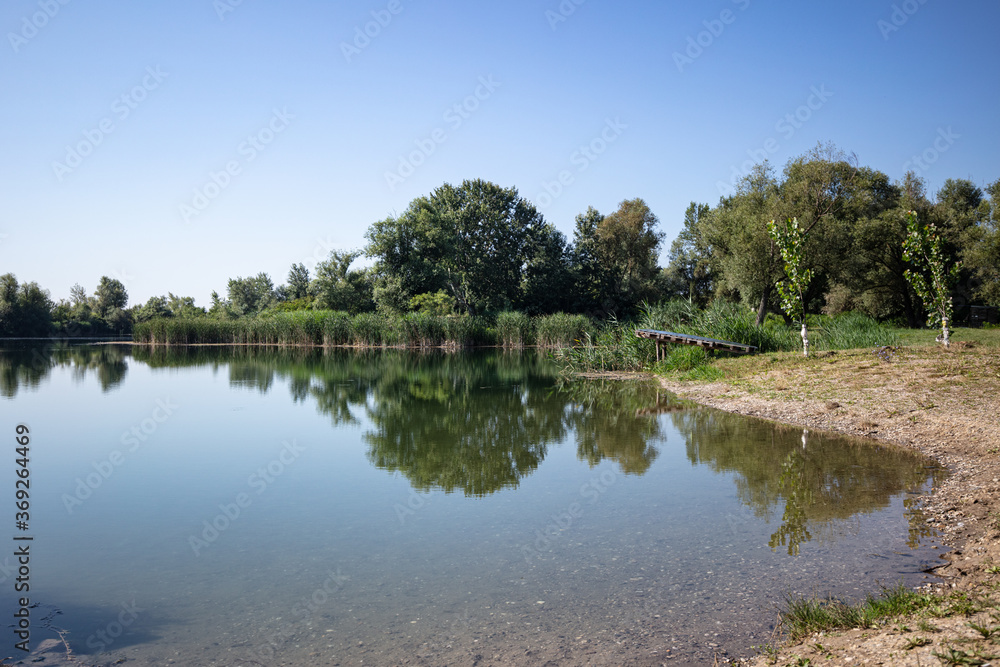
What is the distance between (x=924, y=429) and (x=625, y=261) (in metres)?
51.8

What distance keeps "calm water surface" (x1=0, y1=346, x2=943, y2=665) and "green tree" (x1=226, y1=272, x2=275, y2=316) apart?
66.4 m

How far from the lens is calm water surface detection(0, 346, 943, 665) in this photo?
15.6ft

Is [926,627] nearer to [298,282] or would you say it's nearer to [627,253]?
[627,253]

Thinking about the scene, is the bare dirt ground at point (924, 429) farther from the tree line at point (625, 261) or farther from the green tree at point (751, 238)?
the green tree at point (751, 238)

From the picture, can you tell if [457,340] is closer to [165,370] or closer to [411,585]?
[165,370]

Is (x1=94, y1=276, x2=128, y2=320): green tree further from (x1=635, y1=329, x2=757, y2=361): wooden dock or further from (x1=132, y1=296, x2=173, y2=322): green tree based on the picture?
(x1=635, y1=329, x2=757, y2=361): wooden dock

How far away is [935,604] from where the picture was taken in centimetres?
433

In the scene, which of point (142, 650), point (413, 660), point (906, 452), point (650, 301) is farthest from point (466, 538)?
point (650, 301)

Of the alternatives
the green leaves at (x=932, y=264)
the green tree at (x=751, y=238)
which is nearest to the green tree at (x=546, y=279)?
the green tree at (x=751, y=238)

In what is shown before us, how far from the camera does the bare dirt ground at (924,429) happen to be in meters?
3.72

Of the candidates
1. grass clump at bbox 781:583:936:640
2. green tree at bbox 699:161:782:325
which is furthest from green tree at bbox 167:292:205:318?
grass clump at bbox 781:583:936:640

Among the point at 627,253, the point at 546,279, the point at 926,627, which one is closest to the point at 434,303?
the point at 546,279

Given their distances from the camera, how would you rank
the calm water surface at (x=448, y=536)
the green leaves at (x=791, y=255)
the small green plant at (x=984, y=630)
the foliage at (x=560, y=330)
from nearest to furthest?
the small green plant at (x=984, y=630), the calm water surface at (x=448, y=536), the green leaves at (x=791, y=255), the foliage at (x=560, y=330)

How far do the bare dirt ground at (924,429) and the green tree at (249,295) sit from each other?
67636 mm
